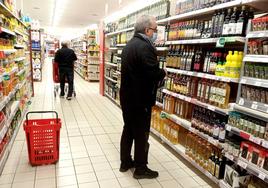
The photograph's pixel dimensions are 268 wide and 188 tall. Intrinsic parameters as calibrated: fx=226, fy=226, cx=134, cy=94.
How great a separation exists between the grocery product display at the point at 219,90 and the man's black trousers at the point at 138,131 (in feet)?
2.26

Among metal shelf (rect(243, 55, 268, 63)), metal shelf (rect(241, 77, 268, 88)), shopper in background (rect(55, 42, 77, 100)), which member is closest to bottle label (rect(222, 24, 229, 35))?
metal shelf (rect(243, 55, 268, 63))

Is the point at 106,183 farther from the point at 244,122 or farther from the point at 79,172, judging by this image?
the point at 244,122

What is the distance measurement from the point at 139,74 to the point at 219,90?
3.03 ft

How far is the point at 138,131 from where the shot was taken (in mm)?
2764

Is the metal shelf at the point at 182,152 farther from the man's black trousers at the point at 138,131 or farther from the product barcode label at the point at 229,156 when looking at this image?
the man's black trousers at the point at 138,131

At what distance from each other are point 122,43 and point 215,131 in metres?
4.08

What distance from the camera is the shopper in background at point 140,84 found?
99.8 inches

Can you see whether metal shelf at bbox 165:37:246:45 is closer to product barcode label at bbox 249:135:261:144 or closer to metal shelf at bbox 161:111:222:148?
product barcode label at bbox 249:135:261:144

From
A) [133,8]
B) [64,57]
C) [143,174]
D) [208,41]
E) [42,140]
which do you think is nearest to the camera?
[208,41]

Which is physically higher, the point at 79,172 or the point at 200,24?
the point at 200,24

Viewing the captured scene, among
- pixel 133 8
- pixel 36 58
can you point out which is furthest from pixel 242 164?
pixel 36 58

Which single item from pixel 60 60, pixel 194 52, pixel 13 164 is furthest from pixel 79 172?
pixel 60 60

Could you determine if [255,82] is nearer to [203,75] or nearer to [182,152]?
[203,75]

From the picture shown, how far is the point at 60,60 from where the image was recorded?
Result: 280 inches
